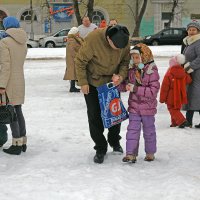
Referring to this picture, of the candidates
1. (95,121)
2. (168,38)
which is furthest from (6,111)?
(168,38)

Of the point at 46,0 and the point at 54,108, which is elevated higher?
the point at 46,0

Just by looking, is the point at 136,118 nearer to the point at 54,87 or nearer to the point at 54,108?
the point at 54,108

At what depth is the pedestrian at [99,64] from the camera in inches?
192

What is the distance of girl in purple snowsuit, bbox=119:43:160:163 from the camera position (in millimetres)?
5078

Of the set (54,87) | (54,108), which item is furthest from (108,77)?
(54,87)

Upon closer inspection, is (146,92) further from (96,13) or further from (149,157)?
(96,13)

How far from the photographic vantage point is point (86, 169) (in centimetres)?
505

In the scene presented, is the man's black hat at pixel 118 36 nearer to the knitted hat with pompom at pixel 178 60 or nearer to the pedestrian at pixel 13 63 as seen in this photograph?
the pedestrian at pixel 13 63

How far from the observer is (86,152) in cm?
577

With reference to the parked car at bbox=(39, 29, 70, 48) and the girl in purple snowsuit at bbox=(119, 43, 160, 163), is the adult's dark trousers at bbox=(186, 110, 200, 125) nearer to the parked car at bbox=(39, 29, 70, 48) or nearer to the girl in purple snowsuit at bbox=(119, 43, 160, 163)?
the girl in purple snowsuit at bbox=(119, 43, 160, 163)

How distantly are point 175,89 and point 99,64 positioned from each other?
219cm

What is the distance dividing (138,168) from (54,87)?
692 centimetres

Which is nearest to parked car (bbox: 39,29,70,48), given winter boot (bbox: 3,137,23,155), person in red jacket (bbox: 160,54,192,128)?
person in red jacket (bbox: 160,54,192,128)

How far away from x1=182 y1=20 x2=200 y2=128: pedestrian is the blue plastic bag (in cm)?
205
